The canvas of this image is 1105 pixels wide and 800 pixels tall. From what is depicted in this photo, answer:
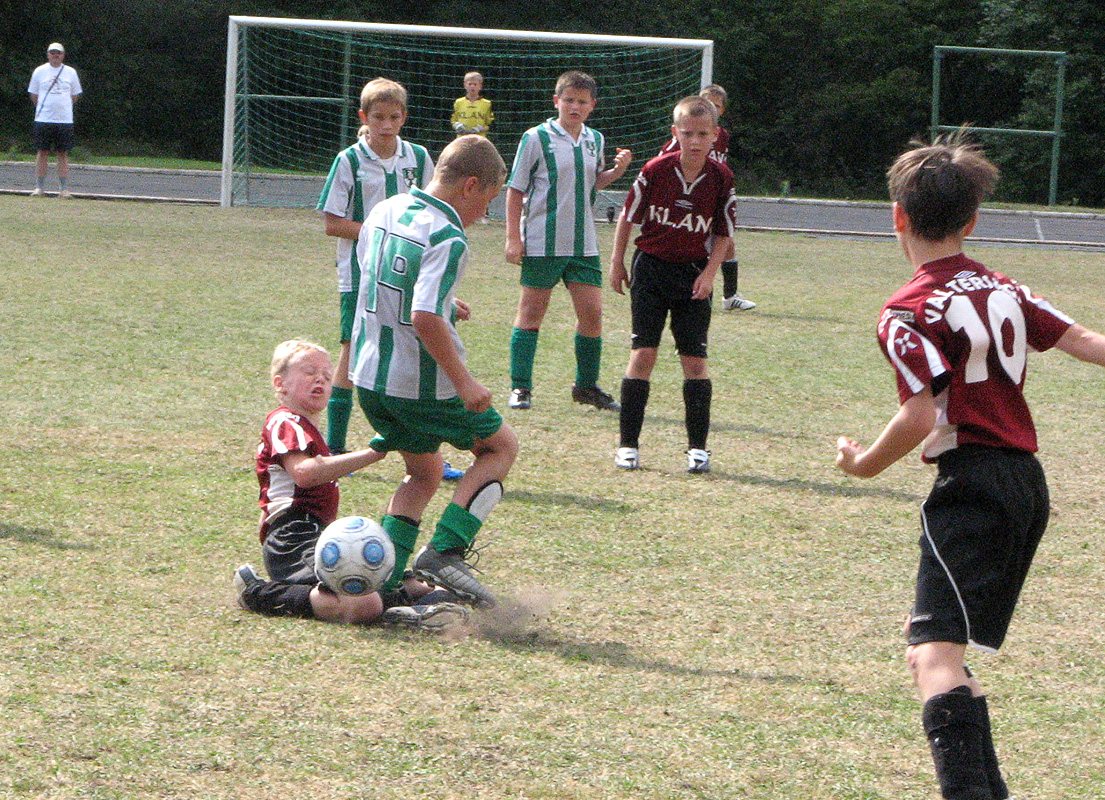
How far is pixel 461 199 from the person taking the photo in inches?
172

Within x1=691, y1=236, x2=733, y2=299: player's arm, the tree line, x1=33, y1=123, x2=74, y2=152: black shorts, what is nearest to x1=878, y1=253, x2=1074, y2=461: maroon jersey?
x1=691, y1=236, x2=733, y2=299: player's arm

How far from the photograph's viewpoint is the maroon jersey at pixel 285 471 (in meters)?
4.34

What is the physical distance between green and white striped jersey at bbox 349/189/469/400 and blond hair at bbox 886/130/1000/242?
160cm

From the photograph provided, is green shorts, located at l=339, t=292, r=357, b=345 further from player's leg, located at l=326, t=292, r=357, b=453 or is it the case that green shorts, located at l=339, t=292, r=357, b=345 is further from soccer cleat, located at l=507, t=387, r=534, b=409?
soccer cleat, located at l=507, t=387, r=534, b=409

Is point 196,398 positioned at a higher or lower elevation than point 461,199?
lower

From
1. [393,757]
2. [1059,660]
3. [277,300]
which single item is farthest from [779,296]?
[393,757]

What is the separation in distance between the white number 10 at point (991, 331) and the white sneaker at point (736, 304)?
9.51m

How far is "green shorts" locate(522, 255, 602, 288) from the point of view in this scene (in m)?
8.16

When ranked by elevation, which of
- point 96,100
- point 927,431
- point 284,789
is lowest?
point 284,789

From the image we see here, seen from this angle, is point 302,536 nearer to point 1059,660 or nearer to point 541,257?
point 1059,660

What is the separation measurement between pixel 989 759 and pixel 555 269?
5.51 meters

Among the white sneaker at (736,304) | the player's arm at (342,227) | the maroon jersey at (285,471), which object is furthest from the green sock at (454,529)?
the white sneaker at (736,304)

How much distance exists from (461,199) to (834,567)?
1999 millimetres

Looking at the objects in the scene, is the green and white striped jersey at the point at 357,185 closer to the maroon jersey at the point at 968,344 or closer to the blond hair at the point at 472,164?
the blond hair at the point at 472,164
